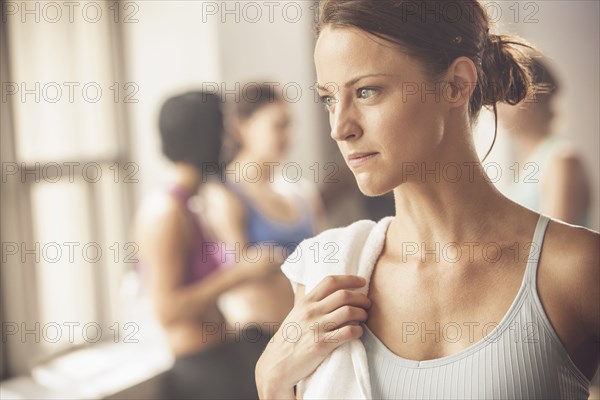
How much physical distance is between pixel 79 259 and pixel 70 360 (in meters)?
0.18

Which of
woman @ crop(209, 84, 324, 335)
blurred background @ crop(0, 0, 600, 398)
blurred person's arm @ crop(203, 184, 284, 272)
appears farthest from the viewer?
blurred person's arm @ crop(203, 184, 284, 272)

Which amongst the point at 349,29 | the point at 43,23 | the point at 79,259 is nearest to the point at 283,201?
the point at 79,259

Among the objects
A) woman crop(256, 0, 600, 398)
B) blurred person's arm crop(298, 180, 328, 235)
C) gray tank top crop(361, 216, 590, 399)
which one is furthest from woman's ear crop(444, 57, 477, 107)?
blurred person's arm crop(298, 180, 328, 235)

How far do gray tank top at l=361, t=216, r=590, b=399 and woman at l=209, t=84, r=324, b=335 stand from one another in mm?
573

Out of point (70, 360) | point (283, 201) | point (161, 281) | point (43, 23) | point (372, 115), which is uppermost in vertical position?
point (43, 23)

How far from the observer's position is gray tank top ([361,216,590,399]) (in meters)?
0.47

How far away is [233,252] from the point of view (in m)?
1.23

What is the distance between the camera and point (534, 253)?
1.57 ft

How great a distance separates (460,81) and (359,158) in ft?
0.30

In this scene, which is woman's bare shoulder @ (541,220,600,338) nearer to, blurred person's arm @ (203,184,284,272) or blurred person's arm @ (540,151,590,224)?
blurred person's arm @ (540,151,590,224)

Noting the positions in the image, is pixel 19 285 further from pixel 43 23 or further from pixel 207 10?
pixel 207 10

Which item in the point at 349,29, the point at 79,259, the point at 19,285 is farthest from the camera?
the point at 79,259

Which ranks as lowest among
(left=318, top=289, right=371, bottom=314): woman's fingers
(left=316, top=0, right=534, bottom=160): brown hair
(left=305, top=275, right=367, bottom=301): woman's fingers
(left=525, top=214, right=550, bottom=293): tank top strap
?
(left=318, top=289, right=371, bottom=314): woman's fingers

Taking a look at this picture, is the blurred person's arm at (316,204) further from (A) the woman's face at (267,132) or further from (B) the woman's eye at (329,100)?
(B) the woman's eye at (329,100)
